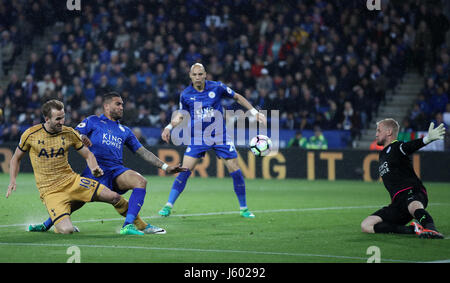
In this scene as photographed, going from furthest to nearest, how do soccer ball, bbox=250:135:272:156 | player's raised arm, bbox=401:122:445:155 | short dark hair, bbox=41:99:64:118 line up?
soccer ball, bbox=250:135:272:156 < short dark hair, bbox=41:99:64:118 < player's raised arm, bbox=401:122:445:155

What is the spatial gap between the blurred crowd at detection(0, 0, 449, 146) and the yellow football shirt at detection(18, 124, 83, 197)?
12653mm

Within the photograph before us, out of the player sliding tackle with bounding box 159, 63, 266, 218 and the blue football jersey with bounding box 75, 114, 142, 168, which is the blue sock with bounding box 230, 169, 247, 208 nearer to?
the player sliding tackle with bounding box 159, 63, 266, 218

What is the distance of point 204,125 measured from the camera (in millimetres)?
11562

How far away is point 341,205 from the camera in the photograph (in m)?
13.1

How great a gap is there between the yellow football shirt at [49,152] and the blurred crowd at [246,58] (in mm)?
12653

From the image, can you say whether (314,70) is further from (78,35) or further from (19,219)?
(19,219)

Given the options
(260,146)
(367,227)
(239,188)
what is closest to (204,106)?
(260,146)

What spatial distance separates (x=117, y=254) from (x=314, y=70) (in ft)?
51.4

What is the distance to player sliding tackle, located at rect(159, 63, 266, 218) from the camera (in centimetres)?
1145

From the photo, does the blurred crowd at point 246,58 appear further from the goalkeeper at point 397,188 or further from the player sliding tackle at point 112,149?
the player sliding tackle at point 112,149

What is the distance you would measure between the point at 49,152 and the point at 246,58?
15.4 meters

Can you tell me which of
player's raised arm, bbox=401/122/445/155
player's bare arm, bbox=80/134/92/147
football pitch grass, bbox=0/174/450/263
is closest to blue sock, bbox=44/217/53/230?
football pitch grass, bbox=0/174/450/263

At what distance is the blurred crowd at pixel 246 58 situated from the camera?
21.5 meters

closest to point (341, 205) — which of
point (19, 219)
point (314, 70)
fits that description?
point (19, 219)
